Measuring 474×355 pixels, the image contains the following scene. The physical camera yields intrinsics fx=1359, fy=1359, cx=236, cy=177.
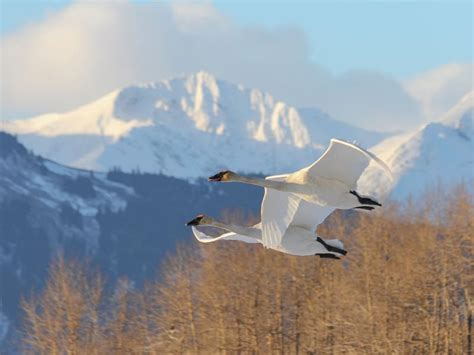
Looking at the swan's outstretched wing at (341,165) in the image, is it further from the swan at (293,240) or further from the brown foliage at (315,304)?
the brown foliage at (315,304)

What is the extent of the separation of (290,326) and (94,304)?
28.1ft

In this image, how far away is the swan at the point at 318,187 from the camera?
18875 millimetres

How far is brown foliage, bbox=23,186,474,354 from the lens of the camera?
169ft

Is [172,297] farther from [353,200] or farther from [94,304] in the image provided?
[353,200]

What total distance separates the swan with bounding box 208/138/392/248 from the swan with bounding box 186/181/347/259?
3 centimetres

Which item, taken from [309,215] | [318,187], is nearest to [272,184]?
[318,187]

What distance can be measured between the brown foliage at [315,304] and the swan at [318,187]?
1115 inches

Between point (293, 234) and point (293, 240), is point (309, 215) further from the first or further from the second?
point (293, 240)

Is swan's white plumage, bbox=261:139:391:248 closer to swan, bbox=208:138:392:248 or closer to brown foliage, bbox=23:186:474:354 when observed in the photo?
swan, bbox=208:138:392:248

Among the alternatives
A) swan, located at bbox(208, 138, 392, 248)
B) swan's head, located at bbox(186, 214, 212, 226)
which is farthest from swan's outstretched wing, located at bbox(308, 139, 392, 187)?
swan's head, located at bbox(186, 214, 212, 226)

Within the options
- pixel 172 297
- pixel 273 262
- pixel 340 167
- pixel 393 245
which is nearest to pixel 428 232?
pixel 393 245

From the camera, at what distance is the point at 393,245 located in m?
62.4

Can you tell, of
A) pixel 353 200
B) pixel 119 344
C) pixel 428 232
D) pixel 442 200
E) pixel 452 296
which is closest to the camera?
pixel 353 200

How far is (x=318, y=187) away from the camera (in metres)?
19.3
